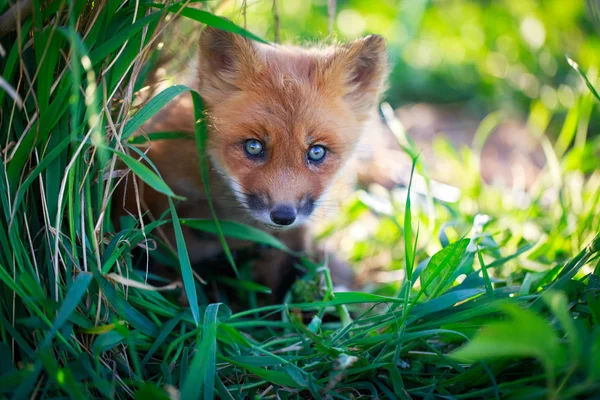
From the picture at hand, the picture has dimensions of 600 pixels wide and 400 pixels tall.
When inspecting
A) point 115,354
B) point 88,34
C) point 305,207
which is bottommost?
point 115,354

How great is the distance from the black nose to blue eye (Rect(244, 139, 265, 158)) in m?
0.28

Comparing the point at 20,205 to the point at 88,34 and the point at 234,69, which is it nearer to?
the point at 88,34

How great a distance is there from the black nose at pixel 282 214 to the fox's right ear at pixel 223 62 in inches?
25.2

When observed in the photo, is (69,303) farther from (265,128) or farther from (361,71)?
(361,71)

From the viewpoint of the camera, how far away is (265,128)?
234 cm

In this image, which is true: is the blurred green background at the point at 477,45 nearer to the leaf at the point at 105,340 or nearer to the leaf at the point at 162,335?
the leaf at the point at 162,335

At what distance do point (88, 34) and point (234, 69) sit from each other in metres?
0.81

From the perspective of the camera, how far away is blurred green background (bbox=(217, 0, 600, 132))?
5312mm

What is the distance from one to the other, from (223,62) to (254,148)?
0.51 metres

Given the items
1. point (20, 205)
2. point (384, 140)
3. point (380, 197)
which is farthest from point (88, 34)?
point (384, 140)

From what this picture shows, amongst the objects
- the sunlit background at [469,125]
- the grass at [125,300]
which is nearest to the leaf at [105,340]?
the grass at [125,300]

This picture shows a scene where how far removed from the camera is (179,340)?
75.9 inches

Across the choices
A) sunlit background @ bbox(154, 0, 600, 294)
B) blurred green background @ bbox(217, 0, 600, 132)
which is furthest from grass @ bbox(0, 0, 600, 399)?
blurred green background @ bbox(217, 0, 600, 132)

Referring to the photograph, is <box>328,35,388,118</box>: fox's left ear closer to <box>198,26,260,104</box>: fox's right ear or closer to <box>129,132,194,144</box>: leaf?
<box>198,26,260,104</box>: fox's right ear
